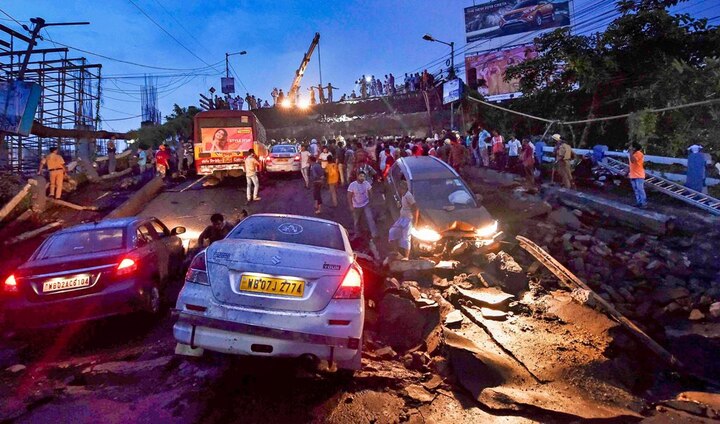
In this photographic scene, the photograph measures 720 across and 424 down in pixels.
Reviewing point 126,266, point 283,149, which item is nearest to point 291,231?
point 126,266

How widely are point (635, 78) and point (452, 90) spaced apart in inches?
431

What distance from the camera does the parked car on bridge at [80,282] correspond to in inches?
223

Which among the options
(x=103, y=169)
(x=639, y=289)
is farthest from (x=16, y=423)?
(x=103, y=169)

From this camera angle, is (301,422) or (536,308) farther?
(536,308)

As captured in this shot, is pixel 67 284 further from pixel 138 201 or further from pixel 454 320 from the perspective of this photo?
pixel 138 201

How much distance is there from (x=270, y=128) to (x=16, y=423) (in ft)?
112

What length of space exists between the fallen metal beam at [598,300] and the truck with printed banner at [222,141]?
41.5ft

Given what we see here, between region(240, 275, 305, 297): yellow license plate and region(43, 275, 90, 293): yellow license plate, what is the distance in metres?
2.82

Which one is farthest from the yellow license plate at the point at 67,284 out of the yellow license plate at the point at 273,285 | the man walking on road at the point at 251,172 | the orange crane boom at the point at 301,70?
the orange crane boom at the point at 301,70

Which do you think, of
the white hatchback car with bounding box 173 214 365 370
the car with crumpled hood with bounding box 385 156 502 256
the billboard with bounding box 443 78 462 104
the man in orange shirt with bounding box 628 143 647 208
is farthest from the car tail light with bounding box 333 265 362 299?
the billboard with bounding box 443 78 462 104

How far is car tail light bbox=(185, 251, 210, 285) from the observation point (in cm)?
423

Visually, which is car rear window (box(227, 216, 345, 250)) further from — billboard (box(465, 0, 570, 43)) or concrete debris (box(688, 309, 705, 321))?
billboard (box(465, 0, 570, 43))

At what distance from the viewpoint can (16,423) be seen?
3676 mm

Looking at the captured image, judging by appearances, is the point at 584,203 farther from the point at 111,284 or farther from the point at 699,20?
the point at 111,284
